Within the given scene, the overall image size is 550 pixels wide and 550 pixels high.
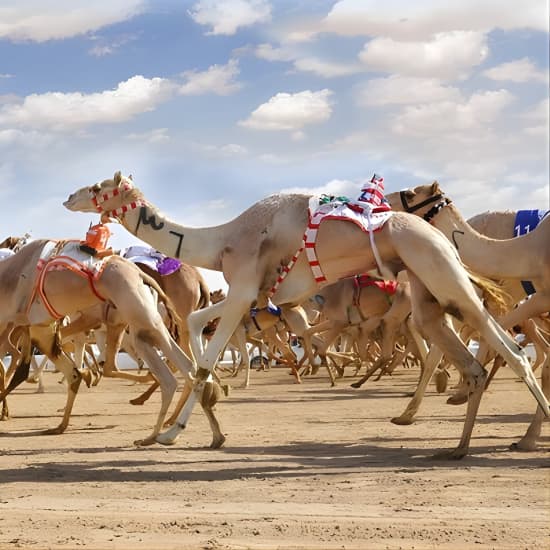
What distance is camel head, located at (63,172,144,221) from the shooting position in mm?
10453

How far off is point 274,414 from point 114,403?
3.71 m

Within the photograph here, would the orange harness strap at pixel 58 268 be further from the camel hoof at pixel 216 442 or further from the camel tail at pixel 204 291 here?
the camel tail at pixel 204 291

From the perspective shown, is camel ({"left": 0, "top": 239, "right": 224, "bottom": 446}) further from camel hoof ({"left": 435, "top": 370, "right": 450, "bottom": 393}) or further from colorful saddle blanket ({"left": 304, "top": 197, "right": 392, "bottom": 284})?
camel hoof ({"left": 435, "top": 370, "right": 450, "bottom": 393})

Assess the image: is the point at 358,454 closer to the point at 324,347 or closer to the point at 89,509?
the point at 89,509

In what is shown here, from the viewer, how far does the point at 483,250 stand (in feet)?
34.5

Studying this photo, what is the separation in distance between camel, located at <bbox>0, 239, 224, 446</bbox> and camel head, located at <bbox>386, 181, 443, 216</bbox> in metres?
2.66

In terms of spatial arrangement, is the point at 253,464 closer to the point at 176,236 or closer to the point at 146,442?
the point at 146,442

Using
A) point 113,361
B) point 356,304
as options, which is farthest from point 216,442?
point 356,304

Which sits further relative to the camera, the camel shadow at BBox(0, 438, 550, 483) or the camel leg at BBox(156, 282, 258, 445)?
the camel leg at BBox(156, 282, 258, 445)

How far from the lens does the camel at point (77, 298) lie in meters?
10.7

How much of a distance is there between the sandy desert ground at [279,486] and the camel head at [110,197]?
2.21 meters

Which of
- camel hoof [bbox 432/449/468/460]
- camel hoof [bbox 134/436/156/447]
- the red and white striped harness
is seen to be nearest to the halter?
the red and white striped harness

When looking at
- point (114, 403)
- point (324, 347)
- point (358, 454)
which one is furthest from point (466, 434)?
point (324, 347)

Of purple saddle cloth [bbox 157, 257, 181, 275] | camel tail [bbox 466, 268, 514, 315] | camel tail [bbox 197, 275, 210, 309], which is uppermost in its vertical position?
camel tail [bbox 466, 268, 514, 315]
